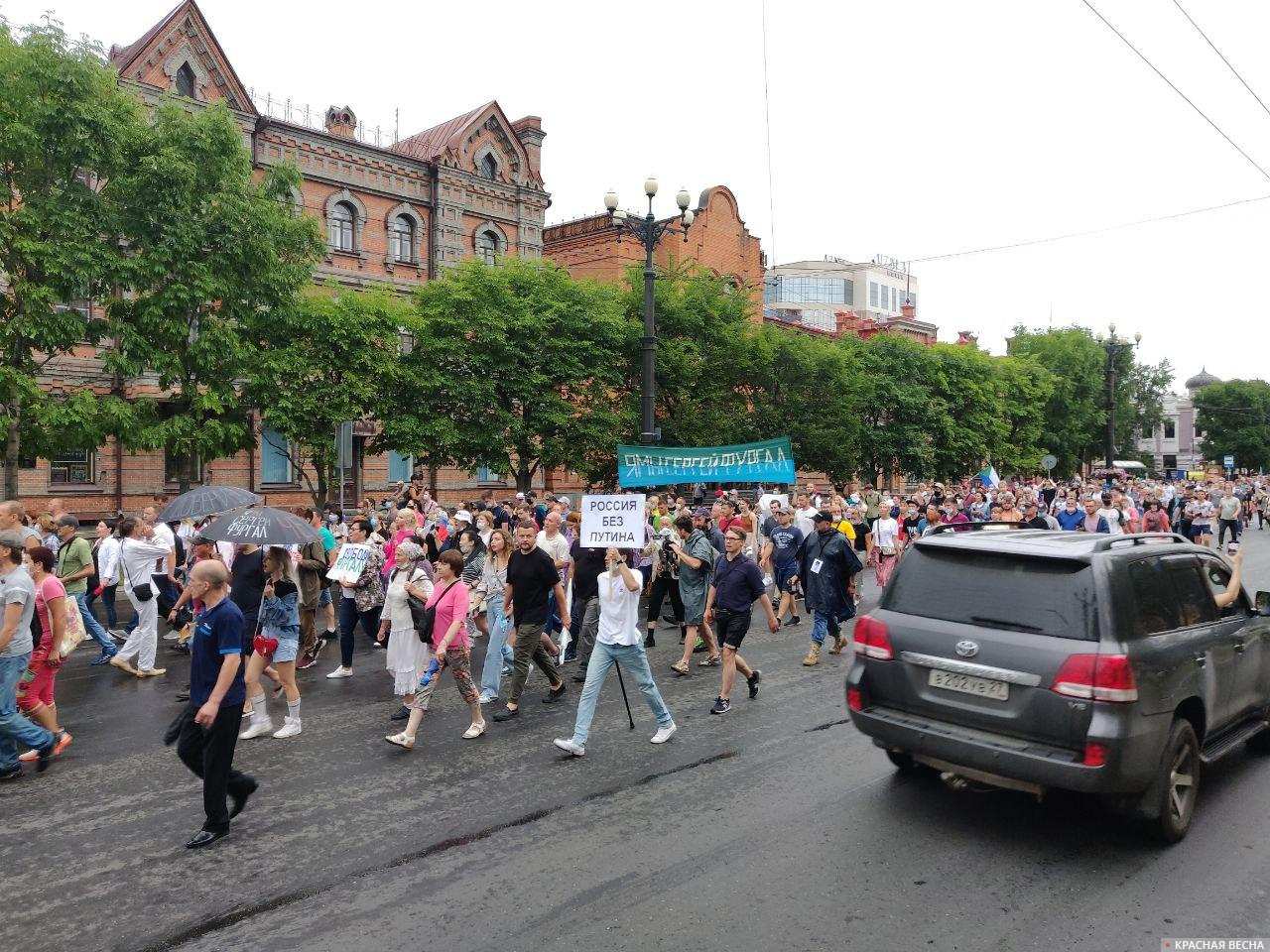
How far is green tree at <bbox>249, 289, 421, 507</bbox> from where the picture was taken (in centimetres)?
2053

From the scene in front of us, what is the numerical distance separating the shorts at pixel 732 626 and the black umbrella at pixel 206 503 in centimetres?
501

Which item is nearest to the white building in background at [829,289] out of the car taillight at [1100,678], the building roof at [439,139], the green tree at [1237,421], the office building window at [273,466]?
the green tree at [1237,421]

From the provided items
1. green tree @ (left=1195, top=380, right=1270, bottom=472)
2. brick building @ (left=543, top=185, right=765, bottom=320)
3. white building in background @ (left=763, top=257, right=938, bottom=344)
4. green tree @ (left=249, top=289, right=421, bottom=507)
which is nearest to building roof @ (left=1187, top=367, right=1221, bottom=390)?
green tree @ (left=1195, top=380, right=1270, bottom=472)

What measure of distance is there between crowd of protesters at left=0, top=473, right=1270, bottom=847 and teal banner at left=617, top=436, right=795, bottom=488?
3.68 metres

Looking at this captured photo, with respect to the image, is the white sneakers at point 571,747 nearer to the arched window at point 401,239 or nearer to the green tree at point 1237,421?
the arched window at point 401,239

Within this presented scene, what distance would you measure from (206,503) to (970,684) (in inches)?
319

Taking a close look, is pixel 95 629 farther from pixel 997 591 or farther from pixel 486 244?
pixel 486 244

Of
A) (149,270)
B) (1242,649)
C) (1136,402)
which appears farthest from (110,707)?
(1136,402)

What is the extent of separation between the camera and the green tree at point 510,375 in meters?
22.9

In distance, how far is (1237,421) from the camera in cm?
9156

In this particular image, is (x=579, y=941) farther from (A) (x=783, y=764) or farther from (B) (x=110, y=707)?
(B) (x=110, y=707)

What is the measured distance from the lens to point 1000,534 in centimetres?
588

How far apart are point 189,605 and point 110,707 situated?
326 cm

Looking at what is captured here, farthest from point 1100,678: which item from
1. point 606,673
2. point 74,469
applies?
point 74,469
